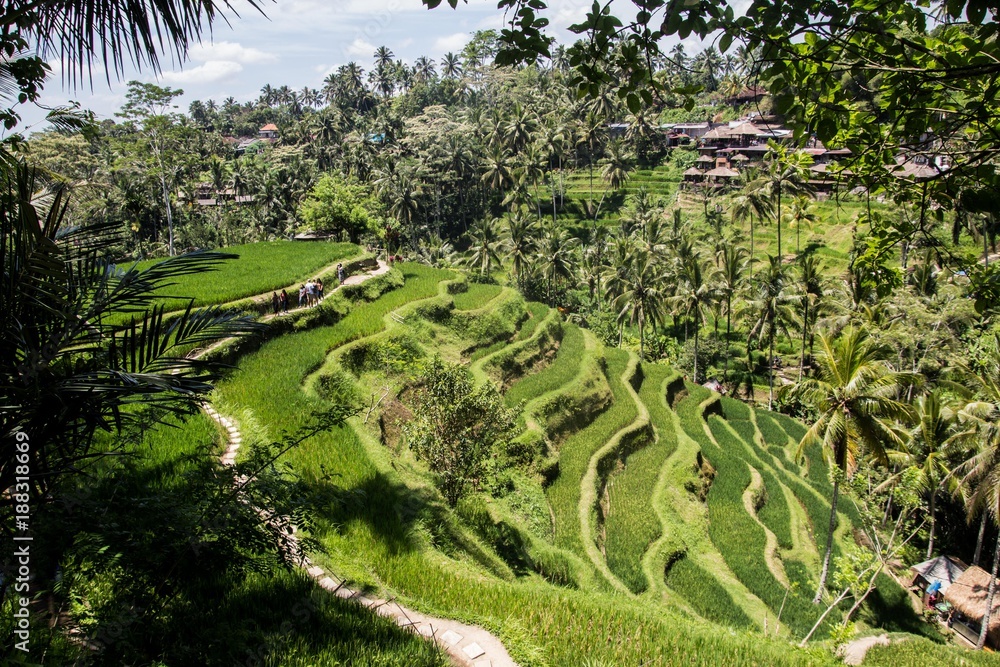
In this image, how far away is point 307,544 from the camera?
6.49 m

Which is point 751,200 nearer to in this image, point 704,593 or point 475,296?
point 475,296

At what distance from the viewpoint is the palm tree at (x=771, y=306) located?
40.3 m

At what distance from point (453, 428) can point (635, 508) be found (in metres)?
10.3

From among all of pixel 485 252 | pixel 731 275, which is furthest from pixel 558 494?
pixel 485 252

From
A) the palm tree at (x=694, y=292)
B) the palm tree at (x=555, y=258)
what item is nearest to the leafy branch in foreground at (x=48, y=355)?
the palm tree at (x=694, y=292)

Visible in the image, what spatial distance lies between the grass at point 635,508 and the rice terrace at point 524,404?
182 millimetres

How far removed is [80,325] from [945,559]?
97.3ft

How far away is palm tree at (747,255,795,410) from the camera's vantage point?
40312mm

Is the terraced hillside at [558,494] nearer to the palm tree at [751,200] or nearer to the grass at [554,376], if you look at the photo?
the grass at [554,376]

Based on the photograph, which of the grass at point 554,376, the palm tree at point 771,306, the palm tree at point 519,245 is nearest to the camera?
the grass at point 554,376

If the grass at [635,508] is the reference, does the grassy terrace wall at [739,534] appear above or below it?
below

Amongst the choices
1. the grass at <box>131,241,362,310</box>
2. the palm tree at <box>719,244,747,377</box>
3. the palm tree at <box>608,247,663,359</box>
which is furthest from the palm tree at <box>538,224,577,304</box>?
the grass at <box>131,241,362,310</box>

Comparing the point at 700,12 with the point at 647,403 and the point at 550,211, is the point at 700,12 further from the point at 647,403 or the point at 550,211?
Answer: the point at 550,211

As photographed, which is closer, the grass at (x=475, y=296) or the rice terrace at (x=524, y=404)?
the rice terrace at (x=524, y=404)
